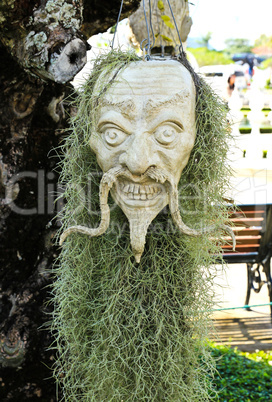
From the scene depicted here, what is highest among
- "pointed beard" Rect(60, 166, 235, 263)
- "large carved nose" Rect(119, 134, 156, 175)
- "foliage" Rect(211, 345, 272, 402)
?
"large carved nose" Rect(119, 134, 156, 175)

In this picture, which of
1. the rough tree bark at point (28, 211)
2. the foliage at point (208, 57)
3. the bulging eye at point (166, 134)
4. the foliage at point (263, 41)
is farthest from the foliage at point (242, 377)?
the foliage at point (263, 41)

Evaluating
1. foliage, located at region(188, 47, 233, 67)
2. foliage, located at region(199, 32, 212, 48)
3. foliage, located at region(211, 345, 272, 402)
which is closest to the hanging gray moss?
foliage, located at region(211, 345, 272, 402)

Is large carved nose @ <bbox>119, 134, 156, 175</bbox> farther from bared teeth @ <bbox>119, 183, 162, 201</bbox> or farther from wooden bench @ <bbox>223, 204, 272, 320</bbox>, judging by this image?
wooden bench @ <bbox>223, 204, 272, 320</bbox>

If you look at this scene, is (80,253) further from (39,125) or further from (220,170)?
(39,125)

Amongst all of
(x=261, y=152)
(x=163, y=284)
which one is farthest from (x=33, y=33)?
(x=261, y=152)

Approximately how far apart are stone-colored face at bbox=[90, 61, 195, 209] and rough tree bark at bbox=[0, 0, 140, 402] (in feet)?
1.46

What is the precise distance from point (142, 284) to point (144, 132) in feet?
1.23

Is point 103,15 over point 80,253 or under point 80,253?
over

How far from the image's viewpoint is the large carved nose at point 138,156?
952mm

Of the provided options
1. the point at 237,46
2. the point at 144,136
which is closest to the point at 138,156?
the point at 144,136

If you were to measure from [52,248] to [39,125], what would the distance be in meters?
0.40

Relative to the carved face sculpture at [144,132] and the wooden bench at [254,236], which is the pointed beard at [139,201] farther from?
the wooden bench at [254,236]

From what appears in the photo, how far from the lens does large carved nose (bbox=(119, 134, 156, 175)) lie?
0.95 m

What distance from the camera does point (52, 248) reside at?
160cm
